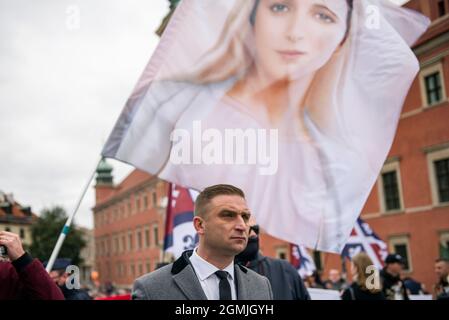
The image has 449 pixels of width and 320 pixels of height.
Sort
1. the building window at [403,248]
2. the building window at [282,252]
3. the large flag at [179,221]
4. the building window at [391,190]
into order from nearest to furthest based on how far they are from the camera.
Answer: the large flag at [179,221] → the building window at [403,248] → the building window at [391,190] → the building window at [282,252]

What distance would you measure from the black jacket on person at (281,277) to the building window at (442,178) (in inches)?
543

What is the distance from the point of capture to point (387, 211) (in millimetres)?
18938

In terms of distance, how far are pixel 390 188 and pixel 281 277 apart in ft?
53.5

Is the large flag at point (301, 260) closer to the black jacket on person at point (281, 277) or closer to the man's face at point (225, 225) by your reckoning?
the black jacket on person at point (281, 277)

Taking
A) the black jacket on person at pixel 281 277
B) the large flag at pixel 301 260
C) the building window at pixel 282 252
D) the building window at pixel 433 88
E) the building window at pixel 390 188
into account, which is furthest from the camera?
the building window at pixel 282 252

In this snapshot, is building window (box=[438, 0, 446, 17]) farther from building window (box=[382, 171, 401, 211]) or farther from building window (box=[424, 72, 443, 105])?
building window (box=[382, 171, 401, 211])

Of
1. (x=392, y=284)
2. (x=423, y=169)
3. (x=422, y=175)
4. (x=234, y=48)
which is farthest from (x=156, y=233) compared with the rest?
(x=392, y=284)

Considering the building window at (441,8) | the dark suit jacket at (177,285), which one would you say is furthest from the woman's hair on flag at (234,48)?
the building window at (441,8)

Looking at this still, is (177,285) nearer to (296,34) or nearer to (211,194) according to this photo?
(211,194)

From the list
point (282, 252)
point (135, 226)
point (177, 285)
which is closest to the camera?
point (177, 285)

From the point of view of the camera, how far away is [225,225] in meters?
2.20

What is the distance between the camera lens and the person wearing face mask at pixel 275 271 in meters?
3.49
